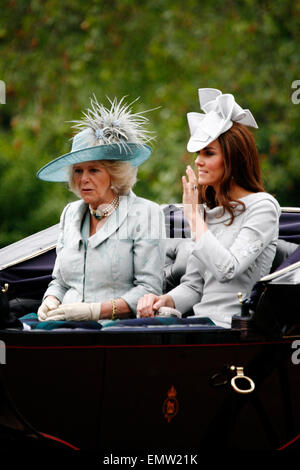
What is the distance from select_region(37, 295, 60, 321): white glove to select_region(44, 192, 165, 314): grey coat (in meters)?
0.05

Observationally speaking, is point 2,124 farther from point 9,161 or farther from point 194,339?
point 194,339

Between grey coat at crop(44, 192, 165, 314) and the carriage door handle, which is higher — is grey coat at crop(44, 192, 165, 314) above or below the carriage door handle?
above

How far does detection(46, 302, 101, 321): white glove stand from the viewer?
10.5ft

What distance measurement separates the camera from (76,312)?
3215mm

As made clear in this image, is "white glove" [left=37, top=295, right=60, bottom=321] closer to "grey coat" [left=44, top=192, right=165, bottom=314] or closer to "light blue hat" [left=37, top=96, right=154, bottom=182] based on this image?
"grey coat" [left=44, top=192, right=165, bottom=314]

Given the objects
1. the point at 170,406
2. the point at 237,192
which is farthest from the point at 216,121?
the point at 170,406

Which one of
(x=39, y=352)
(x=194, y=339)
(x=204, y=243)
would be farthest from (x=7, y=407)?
(x=204, y=243)

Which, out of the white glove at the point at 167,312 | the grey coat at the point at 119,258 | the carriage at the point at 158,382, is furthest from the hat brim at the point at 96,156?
the carriage at the point at 158,382

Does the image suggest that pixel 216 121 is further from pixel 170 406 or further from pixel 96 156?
pixel 170 406

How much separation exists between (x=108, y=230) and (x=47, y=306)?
1.29 ft

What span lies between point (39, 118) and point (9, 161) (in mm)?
1758

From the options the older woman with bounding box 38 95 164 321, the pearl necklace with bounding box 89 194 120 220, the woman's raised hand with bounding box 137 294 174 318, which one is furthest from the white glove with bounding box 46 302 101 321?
the pearl necklace with bounding box 89 194 120 220

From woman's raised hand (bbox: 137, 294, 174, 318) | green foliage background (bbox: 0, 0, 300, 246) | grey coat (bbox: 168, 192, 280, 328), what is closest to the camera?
grey coat (bbox: 168, 192, 280, 328)

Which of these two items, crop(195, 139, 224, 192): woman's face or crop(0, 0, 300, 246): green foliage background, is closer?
crop(195, 139, 224, 192): woman's face
